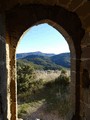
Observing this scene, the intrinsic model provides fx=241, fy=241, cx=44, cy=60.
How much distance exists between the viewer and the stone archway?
3461mm

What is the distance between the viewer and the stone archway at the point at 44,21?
3461 millimetres

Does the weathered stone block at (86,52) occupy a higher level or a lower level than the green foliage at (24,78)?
higher

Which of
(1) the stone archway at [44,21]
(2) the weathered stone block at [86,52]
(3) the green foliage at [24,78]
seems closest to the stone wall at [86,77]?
(2) the weathered stone block at [86,52]

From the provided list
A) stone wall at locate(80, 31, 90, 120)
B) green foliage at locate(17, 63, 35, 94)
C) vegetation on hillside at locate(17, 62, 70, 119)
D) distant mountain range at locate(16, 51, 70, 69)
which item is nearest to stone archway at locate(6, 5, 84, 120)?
stone wall at locate(80, 31, 90, 120)

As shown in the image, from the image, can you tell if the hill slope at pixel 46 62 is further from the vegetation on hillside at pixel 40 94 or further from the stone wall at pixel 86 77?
the stone wall at pixel 86 77

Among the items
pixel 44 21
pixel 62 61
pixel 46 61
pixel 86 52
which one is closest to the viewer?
pixel 86 52

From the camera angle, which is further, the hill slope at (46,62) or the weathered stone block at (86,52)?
the hill slope at (46,62)

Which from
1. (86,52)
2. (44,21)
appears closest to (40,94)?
(44,21)

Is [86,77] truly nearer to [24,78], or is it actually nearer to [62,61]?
[24,78]

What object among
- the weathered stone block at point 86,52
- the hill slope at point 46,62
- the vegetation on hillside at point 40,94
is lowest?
the vegetation on hillside at point 40,94

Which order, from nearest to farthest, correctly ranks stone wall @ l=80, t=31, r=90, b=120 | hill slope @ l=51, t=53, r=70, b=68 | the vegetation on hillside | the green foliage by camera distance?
stone wall @ l=80, t=31, r=90, b=120 → the vegetation on hillside → the green foliage → hill slope @ l=51, t=53, r=70, b=68

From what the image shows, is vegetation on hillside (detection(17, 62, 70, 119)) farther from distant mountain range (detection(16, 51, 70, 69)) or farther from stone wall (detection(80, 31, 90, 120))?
distant mountain range (detection(16, 51, 70, 69))

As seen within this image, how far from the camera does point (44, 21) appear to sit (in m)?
3.66

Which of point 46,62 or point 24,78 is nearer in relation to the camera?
point 24,78
